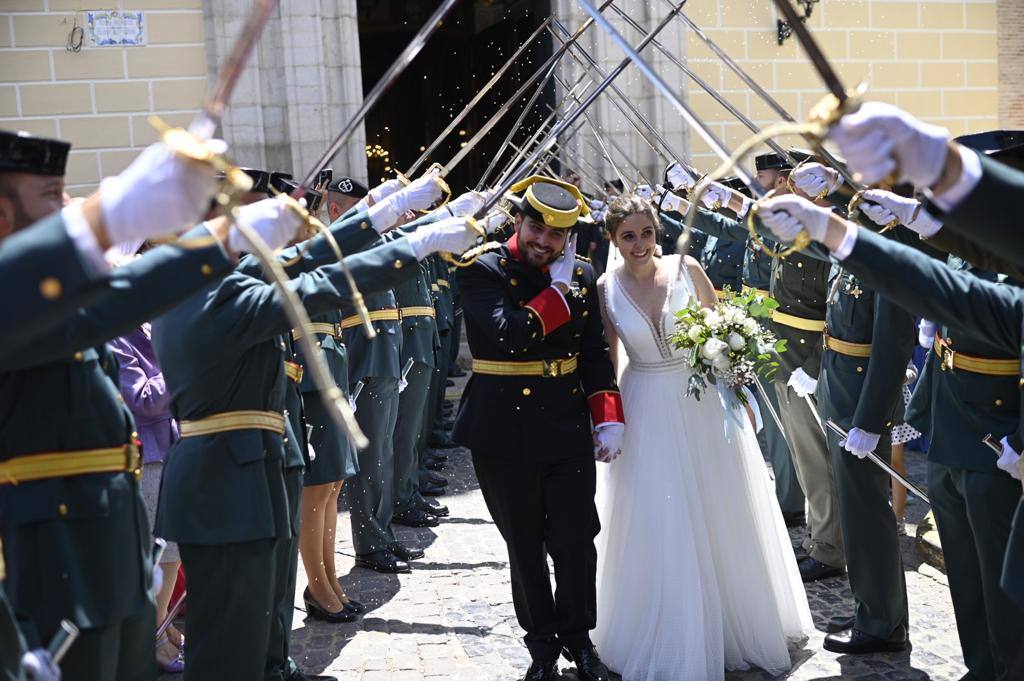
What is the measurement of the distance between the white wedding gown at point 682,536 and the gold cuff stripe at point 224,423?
5.28 ft

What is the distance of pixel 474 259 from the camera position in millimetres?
4348

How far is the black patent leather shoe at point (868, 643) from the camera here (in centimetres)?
455

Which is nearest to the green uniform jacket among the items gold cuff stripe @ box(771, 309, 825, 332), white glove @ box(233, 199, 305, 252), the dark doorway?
white glove @ box(233, 199, 305, 252)

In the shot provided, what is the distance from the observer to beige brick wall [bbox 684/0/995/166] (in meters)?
10.9

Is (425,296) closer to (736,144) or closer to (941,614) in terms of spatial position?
(941,614)

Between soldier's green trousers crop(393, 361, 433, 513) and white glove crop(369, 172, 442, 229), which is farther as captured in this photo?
soldier's green trousers crop(393, 361, 433, 513)

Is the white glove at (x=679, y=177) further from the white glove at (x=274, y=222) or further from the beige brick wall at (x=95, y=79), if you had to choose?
the white glove at (x=274, y=222)

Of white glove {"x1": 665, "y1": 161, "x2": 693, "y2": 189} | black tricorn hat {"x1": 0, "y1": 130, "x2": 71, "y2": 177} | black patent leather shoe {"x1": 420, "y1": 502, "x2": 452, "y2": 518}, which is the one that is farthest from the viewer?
white glove {"x1": 665, "y1": 161, "x2": 693, "y2": 189}

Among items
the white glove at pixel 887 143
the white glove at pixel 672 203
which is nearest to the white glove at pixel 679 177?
the white glove at pixel 672 203

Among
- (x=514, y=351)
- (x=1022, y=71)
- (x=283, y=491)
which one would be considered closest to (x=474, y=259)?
(x=514, y=351)

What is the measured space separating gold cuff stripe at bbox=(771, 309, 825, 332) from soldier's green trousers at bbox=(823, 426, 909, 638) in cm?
115

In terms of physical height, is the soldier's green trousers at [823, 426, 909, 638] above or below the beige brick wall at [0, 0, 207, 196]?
below

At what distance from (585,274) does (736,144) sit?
7.00 m

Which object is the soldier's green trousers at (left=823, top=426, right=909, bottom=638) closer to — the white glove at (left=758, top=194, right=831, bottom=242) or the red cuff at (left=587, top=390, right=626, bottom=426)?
the red cuff at (left=587, top=390, right=626, bottom=426)
